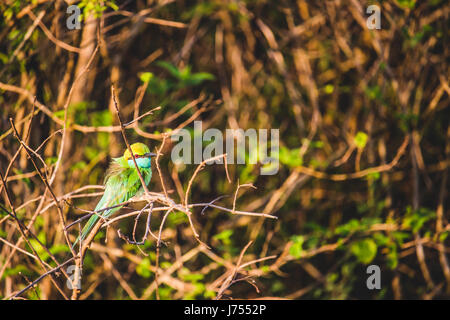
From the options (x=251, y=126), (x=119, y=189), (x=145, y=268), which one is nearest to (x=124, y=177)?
(x=119, y=189)

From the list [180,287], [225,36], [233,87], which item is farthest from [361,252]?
[225,36]

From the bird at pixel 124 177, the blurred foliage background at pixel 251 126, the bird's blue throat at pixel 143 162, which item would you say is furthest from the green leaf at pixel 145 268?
the bird's blue throat at pixel 143 162

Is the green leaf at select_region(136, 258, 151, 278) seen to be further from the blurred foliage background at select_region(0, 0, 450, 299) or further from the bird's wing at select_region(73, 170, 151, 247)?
the bird's wing at select_region(73, 170, 151, 247)

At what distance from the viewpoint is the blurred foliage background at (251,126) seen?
381 centimetres

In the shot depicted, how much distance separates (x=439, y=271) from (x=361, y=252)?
7.19ft

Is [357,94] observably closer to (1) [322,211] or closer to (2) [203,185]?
(1) [322,211]

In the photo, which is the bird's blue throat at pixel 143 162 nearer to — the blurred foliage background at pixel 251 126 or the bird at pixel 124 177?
the bird at pixel 124 177

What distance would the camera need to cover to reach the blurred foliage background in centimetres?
381

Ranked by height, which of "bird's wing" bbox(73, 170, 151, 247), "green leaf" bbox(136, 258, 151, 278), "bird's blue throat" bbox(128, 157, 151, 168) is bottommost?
"green leaf" bbox(136, 258, 151, 278)

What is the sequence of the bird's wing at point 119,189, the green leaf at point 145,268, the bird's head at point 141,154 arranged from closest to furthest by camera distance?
the bird's wing at point 119,189
the bird's head at point 141,154
the green leaf at point 145,268

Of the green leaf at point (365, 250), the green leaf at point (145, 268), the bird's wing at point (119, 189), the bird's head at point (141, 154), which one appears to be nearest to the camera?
the bird's wing at point (119, 189)

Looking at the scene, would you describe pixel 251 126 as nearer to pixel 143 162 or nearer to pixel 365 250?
pixel 365 250

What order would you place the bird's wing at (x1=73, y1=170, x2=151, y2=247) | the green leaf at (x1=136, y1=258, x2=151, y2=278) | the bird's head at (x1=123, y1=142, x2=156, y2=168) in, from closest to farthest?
the bird's wing at (x1=73, y1=170, x2=151, y2=247)
the bird's head at (x1=123, y1=142, x2=156, y2=168)
the green leaf at (x1=136, y1=258, x2=151, y2=278)

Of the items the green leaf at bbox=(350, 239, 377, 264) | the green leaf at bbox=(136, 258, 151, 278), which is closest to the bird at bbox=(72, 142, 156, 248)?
the green leaf at bbox=(136, 258, 151, 278)
